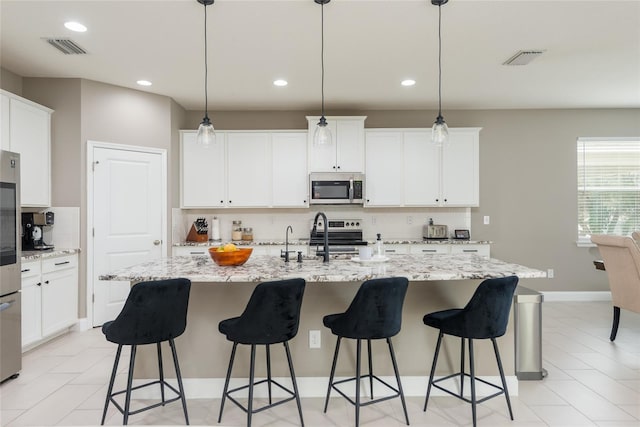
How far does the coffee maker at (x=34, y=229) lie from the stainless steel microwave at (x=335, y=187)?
2.95 meters

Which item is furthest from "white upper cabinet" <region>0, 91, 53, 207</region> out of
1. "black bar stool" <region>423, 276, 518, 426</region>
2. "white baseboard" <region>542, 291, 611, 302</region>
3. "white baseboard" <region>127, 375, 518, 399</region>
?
"white baseboard" <region>542, 291, 611, 302</region>

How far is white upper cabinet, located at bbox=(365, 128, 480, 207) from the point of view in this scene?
531 cm

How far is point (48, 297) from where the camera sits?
378 centimetres

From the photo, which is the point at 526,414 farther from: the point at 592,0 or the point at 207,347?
the point at 592,0

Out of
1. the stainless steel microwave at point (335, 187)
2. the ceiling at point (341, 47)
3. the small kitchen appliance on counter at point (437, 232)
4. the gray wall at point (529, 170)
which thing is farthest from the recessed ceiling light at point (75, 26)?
the small kitchen appliance on counter at point (437, 232)

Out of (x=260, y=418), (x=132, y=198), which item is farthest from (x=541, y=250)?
(x=132, y=198)

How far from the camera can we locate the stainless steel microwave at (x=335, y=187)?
5.25 metres

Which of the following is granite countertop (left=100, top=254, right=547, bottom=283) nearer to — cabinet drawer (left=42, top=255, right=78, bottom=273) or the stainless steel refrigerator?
the stainless steel refrigerator

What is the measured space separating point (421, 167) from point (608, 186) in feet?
9.29

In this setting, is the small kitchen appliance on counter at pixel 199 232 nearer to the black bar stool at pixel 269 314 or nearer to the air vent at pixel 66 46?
the air vent at pixel 66 46

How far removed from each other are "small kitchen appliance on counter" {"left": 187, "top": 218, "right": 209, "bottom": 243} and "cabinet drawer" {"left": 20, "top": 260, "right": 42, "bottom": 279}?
6.22 ft

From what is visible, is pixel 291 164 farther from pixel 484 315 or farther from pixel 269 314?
pixel 484 315

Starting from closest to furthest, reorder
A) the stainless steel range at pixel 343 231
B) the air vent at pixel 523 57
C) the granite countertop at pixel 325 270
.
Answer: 1. the granite countertop at pixel 325 270
2. the air vent at pixel 523 57
3. the stainless steel range at pixel 343 231

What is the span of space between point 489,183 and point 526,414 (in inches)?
147
